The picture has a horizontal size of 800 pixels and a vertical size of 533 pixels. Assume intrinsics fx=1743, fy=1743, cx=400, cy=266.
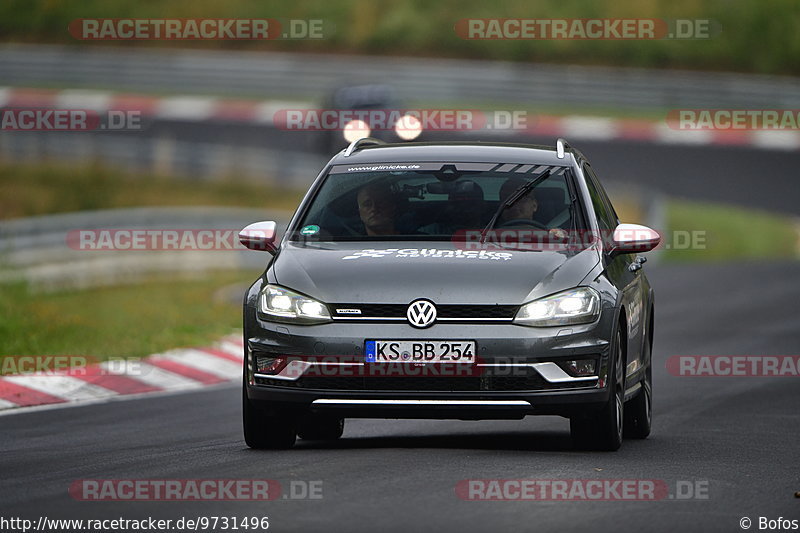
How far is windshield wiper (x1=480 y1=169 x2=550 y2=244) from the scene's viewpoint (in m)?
9.71

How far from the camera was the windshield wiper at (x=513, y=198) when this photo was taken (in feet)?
31.8

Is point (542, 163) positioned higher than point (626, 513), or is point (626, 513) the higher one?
point (542, 163)

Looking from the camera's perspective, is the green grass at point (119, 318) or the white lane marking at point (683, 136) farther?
the white lane marking at point (683, 136)

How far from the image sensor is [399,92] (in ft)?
162

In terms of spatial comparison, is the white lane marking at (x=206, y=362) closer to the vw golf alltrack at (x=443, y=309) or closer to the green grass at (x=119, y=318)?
the green grass at (x=119, y=318)

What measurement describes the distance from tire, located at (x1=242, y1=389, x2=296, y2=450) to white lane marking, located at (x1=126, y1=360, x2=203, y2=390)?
16.7ft

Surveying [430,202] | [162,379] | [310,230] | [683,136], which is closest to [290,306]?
[310,230]

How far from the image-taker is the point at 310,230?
32.4ft

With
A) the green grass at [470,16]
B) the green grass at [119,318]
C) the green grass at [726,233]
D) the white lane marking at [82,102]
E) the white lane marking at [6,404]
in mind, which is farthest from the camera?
the green grass at [470,16]

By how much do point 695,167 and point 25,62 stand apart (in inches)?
988

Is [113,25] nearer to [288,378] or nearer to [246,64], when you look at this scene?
[246,64]

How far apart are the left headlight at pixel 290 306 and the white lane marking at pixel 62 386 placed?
439cm

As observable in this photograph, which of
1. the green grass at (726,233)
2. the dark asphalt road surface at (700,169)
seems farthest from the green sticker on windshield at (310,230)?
the dark asphalt road surface at (700,169)

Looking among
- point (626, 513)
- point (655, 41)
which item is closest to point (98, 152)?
point (655, 41)
